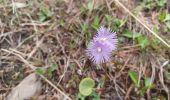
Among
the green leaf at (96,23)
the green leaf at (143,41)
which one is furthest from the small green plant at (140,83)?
the green leaf at (96,23)

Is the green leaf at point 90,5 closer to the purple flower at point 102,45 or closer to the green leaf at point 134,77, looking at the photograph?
the purple flower at point 102,45

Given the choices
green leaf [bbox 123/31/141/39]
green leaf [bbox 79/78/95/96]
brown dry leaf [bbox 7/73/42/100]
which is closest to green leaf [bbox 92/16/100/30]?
green leaf [bbox 123/31/141/39]

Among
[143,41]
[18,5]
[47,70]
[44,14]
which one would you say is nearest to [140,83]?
[143,41]

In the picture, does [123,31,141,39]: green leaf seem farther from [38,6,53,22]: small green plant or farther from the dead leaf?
the dead leaf

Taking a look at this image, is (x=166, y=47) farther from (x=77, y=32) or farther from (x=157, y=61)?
(x=77, y=32)

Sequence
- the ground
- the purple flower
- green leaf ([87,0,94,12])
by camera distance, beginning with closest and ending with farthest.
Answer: the purple flower < the ground < green leaf ([87,0,94,12])

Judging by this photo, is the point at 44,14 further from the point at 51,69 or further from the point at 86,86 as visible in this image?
the point at 86,86

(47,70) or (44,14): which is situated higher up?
(44,14)

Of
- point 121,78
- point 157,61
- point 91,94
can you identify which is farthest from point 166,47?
point 91,94
